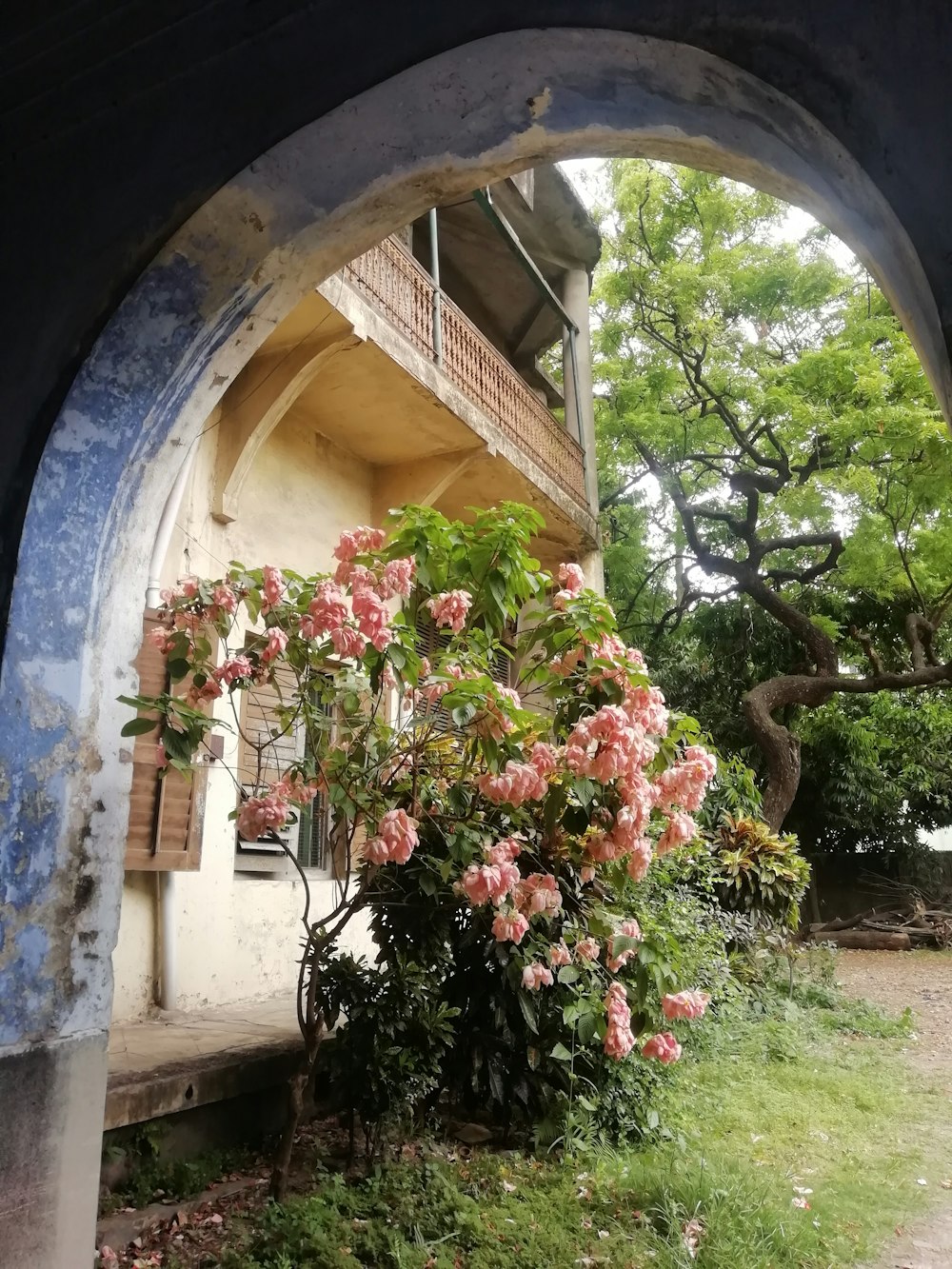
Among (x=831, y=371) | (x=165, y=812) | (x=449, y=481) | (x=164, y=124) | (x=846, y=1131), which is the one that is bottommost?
(x=846, y=1131)

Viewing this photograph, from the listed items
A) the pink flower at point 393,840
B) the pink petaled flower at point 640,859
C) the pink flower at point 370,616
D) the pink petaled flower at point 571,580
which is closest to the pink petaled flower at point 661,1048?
the pink petaled flower at point 640,859

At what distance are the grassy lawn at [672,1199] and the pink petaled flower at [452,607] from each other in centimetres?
216

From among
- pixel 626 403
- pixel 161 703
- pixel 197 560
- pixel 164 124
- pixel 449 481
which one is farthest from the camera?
pixel 626 403

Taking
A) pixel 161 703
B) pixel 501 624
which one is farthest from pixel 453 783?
pixel 161 703

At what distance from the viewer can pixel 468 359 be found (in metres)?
7.95

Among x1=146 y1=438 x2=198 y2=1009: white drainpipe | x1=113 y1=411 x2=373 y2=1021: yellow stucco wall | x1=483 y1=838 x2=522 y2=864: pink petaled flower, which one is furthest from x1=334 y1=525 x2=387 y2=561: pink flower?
x1=113 y1=411 x2=373 y2=1021: yellow stucco wall

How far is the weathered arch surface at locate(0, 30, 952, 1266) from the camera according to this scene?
67.5 inches

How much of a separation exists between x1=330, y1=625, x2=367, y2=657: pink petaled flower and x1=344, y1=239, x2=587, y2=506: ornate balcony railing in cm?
376

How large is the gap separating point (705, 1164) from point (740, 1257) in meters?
0.81

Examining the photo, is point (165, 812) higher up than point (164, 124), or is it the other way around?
point (164, 124)

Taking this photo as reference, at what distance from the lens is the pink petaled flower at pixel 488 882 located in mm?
3301

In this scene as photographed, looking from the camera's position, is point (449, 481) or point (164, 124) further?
point (449, 481)

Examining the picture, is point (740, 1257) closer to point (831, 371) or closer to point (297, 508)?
point (297, 508)

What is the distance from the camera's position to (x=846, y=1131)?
4730 mm
